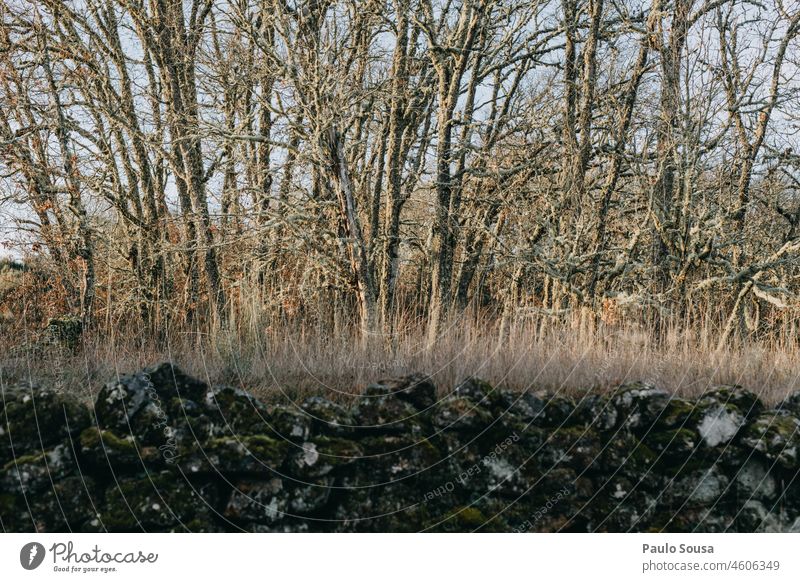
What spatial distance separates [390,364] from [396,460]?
127 cm

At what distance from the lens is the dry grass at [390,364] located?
5582 millimetres

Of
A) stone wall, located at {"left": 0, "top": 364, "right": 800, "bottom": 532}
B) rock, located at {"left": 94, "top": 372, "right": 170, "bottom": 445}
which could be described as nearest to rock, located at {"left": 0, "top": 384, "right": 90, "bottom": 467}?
stone wall, located at {"left": 0, "top": 364, "right": 800, "bottom": 532}

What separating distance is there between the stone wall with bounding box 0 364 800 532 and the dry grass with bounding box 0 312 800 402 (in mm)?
431

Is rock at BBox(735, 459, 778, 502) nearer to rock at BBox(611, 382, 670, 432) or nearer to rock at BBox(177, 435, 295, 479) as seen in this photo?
rock at BBox(611, 382, 670, 432)

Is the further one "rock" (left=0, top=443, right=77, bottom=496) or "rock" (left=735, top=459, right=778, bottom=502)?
"rock" (left=735, top=459, right=778, bottom=502)

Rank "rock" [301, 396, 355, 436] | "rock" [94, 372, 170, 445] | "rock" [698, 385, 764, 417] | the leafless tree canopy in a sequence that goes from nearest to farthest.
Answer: "rock" [94, 372, 170, 445] → "rock" [301, 396, 355, 436] → "rock" [698, 385, 764, 417] → the leafless tree canopy

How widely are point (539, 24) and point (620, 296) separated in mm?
4820

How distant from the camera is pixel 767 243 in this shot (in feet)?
38.9

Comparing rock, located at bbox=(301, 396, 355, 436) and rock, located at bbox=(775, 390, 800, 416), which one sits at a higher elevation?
rock, located at bbox=(301, 396, 355, 436)

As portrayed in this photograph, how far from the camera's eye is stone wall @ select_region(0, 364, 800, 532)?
4.42 m

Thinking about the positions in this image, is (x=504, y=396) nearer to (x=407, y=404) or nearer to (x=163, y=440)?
(x=407, y=404)

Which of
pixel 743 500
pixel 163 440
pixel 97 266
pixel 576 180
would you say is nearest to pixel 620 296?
pixel 576 180

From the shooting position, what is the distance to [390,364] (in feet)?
19.6

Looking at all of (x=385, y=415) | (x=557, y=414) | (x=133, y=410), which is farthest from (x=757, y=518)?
(x=133, y=410)
